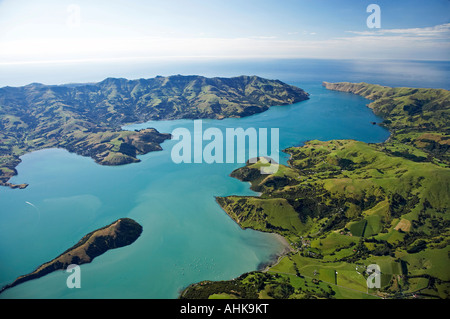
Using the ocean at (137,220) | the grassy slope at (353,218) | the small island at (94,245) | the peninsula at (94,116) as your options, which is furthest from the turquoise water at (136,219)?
the peninsula at (94,116)

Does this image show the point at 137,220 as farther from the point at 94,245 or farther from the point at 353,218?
the point at 353,218

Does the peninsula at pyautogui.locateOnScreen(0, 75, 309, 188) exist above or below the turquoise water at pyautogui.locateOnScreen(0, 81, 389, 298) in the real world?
above

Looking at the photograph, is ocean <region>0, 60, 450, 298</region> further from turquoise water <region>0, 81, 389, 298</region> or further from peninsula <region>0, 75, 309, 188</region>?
peninsula <region>0, 75, 309, 188</region>

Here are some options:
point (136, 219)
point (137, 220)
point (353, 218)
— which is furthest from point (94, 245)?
point (353, 218)

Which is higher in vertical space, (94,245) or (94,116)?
(94,116)

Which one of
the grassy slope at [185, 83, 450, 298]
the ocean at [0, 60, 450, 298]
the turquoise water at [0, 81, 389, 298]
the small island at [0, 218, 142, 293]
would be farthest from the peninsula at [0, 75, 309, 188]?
the grassy slope at [185, 83, 450, 298]

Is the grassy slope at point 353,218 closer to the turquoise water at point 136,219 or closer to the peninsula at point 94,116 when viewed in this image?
the turquoise water at point 136,219
